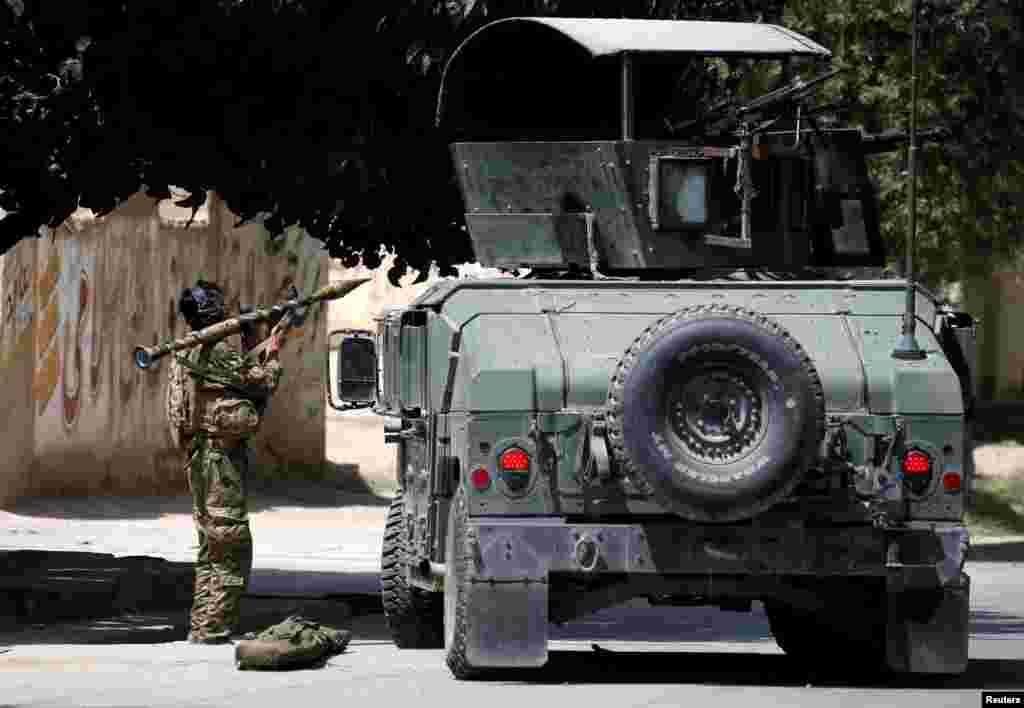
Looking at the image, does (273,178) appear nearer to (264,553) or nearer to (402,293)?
(264,553)

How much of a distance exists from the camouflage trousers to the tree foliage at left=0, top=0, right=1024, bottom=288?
82.1 inches

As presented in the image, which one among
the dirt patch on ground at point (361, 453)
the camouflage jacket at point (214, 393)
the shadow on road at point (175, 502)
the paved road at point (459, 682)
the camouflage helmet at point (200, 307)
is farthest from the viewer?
the dirt patch on ground at point (361, 453)

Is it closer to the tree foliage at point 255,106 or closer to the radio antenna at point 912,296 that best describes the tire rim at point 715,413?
the radio antenna at point 912,296

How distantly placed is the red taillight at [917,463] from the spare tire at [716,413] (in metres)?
0.50

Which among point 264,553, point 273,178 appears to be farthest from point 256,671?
point 264,553

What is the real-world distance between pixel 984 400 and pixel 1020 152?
882 inches

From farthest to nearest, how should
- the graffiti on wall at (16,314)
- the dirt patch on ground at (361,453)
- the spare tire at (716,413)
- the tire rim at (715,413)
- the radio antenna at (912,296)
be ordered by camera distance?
1. the dirt patch on ground at (361,453)
2. the graffiti on wall at (16,314)
3. the radio antenna at (912,296)
4. the tire rim at (715,413)
5. the spare tire at (716,413)

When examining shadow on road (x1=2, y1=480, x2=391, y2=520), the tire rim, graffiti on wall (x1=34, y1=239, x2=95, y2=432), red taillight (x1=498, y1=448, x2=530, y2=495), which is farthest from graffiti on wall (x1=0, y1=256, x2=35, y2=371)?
the tire rim

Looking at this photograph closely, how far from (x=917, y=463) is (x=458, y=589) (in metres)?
2.11

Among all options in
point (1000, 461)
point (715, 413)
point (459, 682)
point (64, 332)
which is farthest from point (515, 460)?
point (1000, 461)

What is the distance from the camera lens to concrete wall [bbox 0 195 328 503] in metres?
27.4

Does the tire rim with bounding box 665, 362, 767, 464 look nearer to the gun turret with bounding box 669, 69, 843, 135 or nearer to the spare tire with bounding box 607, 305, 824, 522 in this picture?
the spare tire with bounding box 607, 305, 824, 522

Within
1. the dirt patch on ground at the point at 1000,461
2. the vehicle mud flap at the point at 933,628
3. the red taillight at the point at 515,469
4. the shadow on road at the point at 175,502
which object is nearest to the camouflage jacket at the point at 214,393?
the red taillight at the point at 515,469

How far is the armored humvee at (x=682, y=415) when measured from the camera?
468 inches
